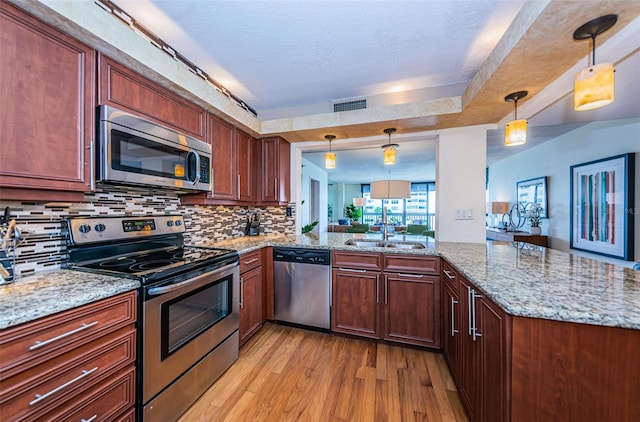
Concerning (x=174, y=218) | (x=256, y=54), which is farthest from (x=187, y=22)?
(x=174, y=218)

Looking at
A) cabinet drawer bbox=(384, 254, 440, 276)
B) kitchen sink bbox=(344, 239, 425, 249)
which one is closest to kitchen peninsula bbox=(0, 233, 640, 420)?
cabinet drawer bbox=(384, 254, 440, 276)

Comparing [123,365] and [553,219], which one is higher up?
[553,219]

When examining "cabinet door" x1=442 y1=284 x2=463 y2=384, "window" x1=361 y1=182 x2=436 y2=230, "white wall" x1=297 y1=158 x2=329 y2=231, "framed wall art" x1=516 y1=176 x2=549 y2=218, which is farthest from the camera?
"window" x1=361 y1=182 x2=436 y2=230

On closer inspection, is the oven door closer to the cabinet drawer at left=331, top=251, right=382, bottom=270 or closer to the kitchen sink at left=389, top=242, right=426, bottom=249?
the cabinet drawer at left=331, top=251, right=382, bottom=270

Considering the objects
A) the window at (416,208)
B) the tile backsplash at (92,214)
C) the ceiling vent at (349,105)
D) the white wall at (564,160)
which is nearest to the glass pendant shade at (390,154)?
the ceiling vent at (349,105)

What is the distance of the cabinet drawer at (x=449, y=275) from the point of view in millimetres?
1706

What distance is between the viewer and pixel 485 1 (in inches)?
53.0

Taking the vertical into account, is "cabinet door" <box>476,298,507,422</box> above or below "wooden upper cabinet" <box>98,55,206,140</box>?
below

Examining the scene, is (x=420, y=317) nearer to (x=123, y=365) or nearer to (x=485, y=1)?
(x=123, y=365)

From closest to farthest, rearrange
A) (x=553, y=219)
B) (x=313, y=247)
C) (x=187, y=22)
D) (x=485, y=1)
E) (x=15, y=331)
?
(x=15, y=331) → (x=485, y=1) → (x=187, y=22) → (x=313, y=247) → (x=553, y=219)

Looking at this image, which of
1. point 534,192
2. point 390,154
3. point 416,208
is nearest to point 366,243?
point 390,154

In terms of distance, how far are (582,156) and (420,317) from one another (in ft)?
10.5

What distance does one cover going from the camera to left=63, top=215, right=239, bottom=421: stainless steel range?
1.27m

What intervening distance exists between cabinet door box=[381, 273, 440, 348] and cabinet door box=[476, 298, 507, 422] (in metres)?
0.86
